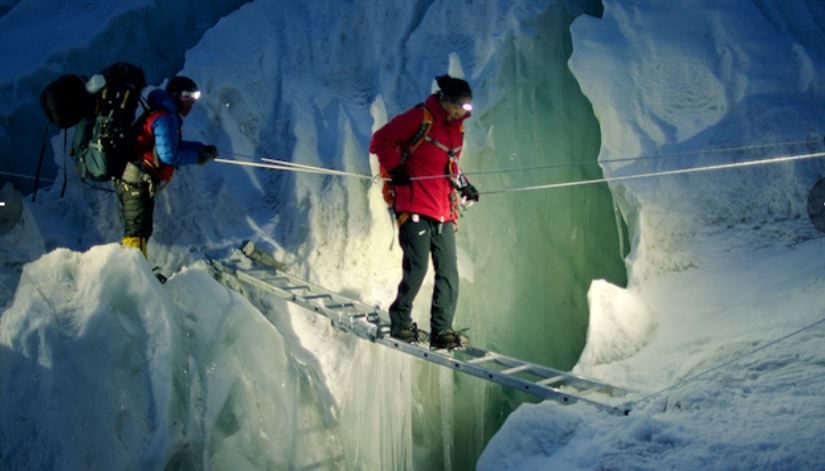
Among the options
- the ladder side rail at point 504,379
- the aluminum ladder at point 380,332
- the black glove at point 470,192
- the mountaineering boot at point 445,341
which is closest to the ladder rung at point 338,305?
the aluminum ladder at point 380,332

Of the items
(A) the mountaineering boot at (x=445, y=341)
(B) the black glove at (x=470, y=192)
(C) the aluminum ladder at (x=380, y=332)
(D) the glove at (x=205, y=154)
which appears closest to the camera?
(C) the aluminum ladder at (x=380, y=332)

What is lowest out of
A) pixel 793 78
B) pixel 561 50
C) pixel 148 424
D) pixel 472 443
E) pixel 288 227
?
pixel 472 443

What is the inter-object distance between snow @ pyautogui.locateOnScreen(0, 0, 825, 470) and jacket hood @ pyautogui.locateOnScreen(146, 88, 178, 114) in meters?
1.07

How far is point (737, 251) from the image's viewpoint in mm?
4680

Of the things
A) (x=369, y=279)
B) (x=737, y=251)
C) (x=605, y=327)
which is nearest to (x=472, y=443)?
(x=369, y=279)

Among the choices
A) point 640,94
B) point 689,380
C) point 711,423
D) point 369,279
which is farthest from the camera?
point 369,279

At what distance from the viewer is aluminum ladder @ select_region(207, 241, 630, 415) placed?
3.87 meters

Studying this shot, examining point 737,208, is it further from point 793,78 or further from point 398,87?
point 398,87

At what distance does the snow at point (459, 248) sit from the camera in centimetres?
360

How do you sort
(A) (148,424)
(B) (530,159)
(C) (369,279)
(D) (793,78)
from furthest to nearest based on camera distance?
(B) (530,159)
(C) (369,279)
(D) (793,78)
(A) (148,424)

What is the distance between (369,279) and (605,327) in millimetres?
2115

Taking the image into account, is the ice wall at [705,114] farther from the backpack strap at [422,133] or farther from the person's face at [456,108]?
the backpack strap at [422,133]

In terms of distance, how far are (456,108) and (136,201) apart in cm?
230

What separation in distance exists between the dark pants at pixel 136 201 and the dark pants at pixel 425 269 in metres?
1.85
